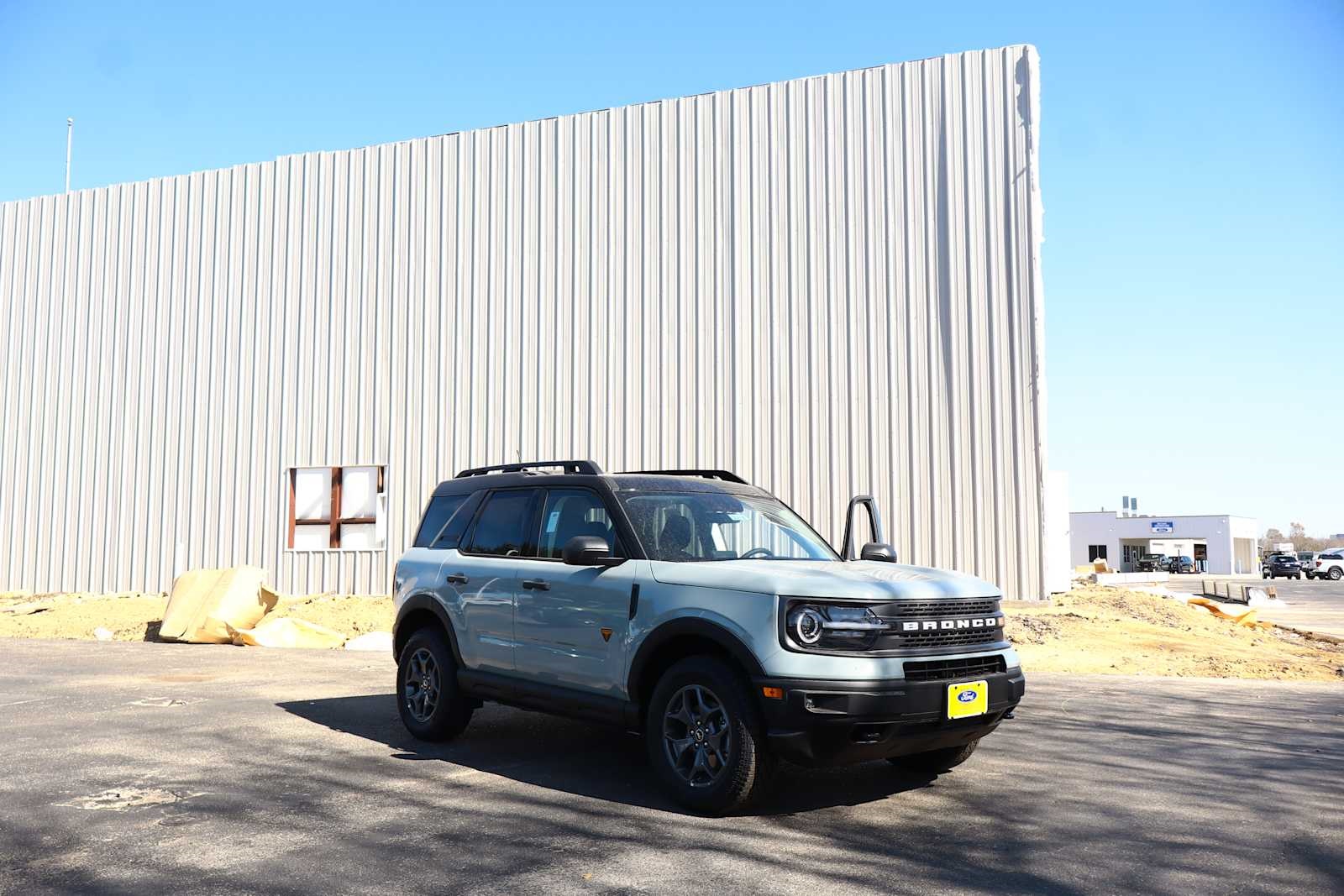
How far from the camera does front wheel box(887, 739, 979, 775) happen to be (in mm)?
6332

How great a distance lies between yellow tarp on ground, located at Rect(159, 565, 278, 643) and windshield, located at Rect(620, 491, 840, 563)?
1241 cm

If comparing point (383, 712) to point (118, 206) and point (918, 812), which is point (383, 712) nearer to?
point (918, 812)

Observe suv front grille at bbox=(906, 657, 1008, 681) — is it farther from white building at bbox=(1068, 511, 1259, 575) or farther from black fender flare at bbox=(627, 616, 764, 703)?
white building at bbox=(1068, 511, 1259, 575)

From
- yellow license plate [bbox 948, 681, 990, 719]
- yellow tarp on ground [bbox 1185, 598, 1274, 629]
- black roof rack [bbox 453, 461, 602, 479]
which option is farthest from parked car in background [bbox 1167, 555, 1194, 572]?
yellow license plate [bbox 948, 681, 990, 719]

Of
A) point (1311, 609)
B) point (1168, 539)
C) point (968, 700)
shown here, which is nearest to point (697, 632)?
point (968, 700)

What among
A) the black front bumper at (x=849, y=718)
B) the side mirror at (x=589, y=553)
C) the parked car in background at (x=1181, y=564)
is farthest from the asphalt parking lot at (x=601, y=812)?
the parked car in background at (x=1181, y=564)

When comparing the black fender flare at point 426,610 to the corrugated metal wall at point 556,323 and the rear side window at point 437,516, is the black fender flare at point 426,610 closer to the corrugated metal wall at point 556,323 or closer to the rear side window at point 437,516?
the rear side window at point 437,516

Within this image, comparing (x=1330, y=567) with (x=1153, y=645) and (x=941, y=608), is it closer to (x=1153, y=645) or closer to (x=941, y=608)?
(x=1153, y=645)

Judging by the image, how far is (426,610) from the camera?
7719mm

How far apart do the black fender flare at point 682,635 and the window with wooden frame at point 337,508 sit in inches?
641

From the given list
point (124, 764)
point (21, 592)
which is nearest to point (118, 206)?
point (21, 592)

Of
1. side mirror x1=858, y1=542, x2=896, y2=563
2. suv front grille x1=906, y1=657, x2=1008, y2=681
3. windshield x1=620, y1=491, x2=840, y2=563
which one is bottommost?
suv front grille x1=906, y1=657, x2=1008, y2=681

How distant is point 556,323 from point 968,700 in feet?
51.7

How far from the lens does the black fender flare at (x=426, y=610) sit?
24.2 ft
